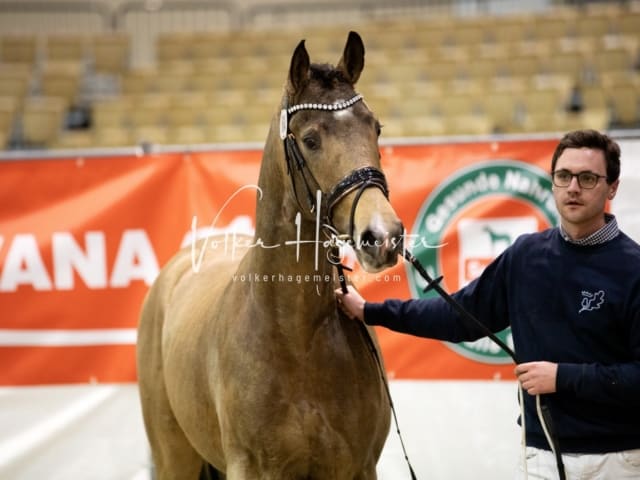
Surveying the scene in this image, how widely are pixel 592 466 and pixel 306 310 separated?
107cm

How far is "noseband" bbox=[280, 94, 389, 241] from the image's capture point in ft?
8.31

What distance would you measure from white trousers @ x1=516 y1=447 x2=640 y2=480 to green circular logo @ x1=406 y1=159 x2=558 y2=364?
6.28 feet

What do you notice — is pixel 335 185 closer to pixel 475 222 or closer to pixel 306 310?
pixel 306 310

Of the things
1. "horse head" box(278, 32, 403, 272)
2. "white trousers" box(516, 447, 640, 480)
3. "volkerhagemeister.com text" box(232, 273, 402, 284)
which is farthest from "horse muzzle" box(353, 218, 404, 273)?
"white trousers" box(516, 447, 640, 480)

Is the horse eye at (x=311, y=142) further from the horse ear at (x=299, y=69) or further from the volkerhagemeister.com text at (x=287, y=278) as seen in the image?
the volkerhagemeister.com text at (x=287, y=278)

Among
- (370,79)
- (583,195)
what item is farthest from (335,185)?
(370,79)

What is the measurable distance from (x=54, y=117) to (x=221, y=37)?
12.1ft

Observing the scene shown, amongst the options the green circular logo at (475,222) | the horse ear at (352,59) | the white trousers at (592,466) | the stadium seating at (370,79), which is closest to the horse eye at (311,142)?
the horse ear at (352,59)

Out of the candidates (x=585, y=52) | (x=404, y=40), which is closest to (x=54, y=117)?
(x=404, y=40)

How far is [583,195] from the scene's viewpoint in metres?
2.66

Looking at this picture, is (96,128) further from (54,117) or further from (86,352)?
(86,352)

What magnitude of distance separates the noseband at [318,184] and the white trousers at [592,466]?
39.9 inches

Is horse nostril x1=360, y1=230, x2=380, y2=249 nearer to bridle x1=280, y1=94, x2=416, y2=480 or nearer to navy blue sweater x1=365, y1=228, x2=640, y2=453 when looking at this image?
bridle x1=280, y1=94, x2=416, y2=480

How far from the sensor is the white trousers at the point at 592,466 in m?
2.64
